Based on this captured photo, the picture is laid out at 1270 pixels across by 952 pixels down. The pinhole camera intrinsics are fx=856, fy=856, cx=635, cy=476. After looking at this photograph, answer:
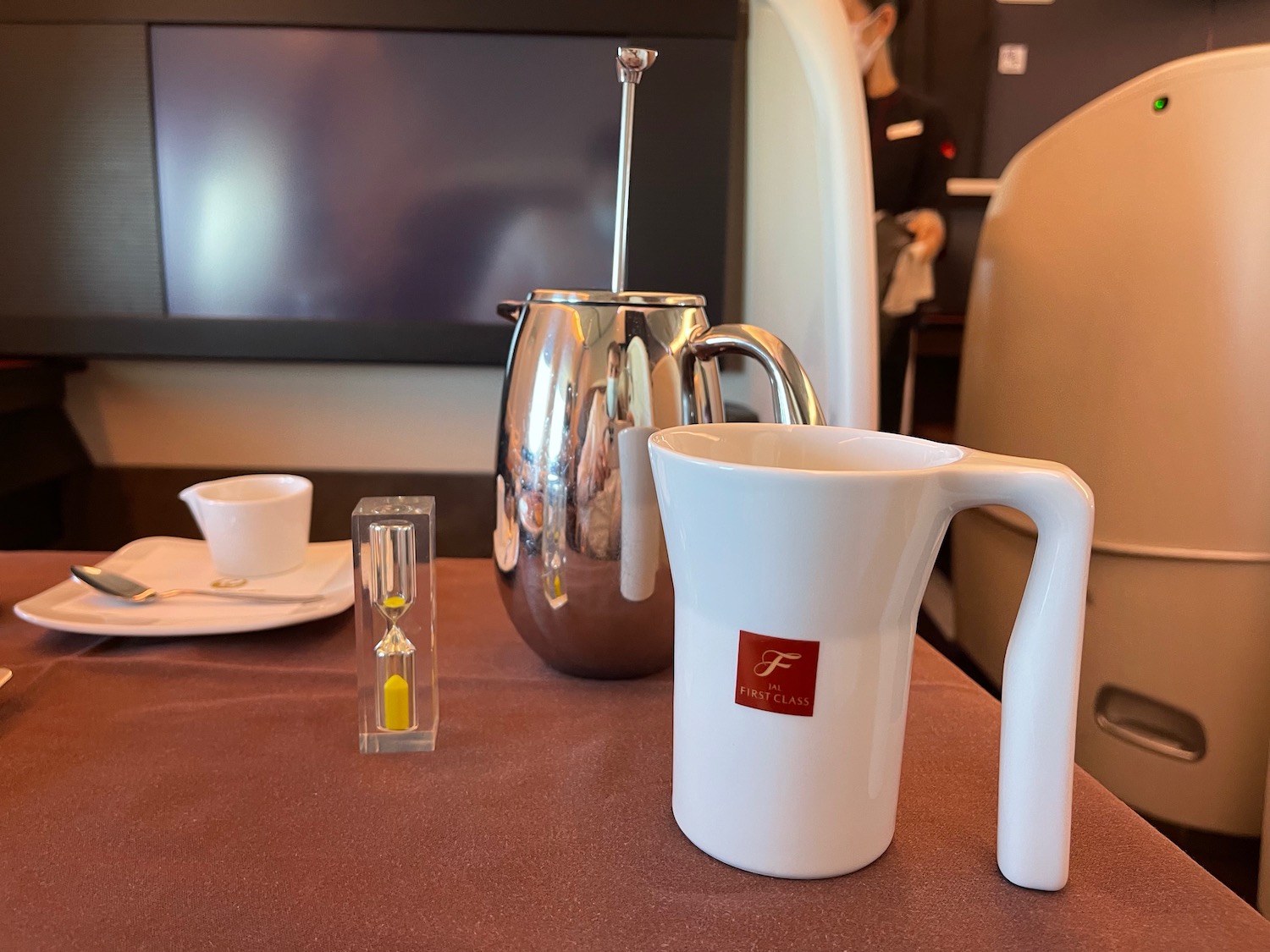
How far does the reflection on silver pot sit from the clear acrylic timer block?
0.19 feet

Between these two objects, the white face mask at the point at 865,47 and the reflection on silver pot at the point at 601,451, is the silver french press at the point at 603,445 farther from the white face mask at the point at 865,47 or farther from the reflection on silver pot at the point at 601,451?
the white face mask at the point at 865,47

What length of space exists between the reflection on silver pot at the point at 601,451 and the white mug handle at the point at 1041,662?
0.50 feet

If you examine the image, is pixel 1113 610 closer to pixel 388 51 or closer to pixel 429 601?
pixel 429 601

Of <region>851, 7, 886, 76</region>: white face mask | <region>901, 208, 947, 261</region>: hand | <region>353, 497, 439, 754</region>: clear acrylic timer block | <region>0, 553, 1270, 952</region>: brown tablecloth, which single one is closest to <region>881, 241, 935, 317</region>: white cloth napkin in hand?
<region>901, 208, 947, 261</region>: hand

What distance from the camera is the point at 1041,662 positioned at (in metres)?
0.28

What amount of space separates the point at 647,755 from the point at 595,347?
7.3 inches

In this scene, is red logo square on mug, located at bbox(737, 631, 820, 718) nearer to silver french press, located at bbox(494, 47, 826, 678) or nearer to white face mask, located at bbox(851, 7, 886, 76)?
silver french press, located at bbox(494, 47, 826, 678)

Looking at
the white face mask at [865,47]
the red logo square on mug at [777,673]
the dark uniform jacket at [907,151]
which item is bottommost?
the red logo square on mug at [777,673]

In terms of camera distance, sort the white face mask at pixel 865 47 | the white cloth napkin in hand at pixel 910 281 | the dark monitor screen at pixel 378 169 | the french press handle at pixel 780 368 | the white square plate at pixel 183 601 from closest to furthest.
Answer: the french press handle at pixel 780 368, the white square plate at pixel 183 601, the dark monitor screen at pixel 378 169, the white cloth napkin in hand at pixel 910 281, the white face mask at pixel 865 47

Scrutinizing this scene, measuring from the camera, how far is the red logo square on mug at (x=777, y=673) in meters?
0.27

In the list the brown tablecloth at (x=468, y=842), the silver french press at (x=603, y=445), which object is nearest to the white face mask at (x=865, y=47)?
the silver french press at (x=603, y=445)

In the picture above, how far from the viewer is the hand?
4.43ft

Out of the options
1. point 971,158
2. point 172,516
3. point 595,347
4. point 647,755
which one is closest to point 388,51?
point 172,516

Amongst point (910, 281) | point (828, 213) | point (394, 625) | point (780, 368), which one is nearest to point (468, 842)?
point (394, 625)
